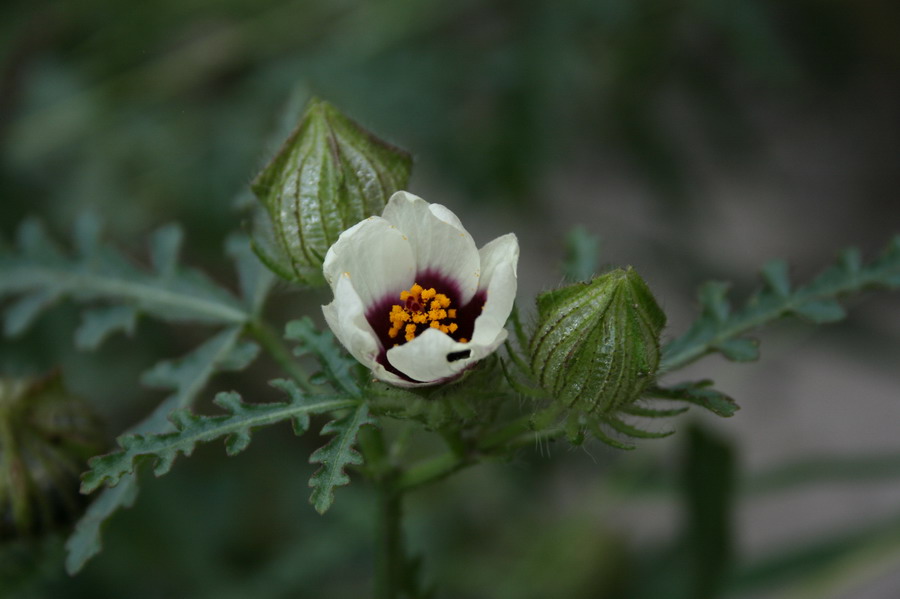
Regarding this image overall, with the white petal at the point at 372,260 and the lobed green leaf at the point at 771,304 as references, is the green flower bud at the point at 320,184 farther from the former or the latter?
the lobed green leaf at the point at 771,304

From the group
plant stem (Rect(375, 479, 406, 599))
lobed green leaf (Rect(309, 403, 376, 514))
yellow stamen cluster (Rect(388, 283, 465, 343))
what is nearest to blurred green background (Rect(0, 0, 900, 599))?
plant stem (Rect(375, 479, 406, 599))

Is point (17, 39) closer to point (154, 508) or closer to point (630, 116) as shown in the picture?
point (154, 508)

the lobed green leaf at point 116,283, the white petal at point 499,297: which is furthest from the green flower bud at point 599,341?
the lobed green leaf at point 116,283

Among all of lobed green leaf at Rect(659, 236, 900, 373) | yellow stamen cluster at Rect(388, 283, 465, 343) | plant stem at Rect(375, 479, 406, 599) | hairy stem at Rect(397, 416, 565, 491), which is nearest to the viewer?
yellow stamen cluster at Rect(388, 283, 465, 343)

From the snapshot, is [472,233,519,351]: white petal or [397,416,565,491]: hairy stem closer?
[472,233,519,351]: white petal

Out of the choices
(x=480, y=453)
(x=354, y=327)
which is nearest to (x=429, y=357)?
(x=354, y=327)

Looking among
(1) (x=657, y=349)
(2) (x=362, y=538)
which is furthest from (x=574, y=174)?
(1) (x=657, y=349)

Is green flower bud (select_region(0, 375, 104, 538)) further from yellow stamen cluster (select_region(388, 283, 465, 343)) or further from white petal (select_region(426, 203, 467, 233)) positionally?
white petal (select_region(426, 203, 467, 233))
